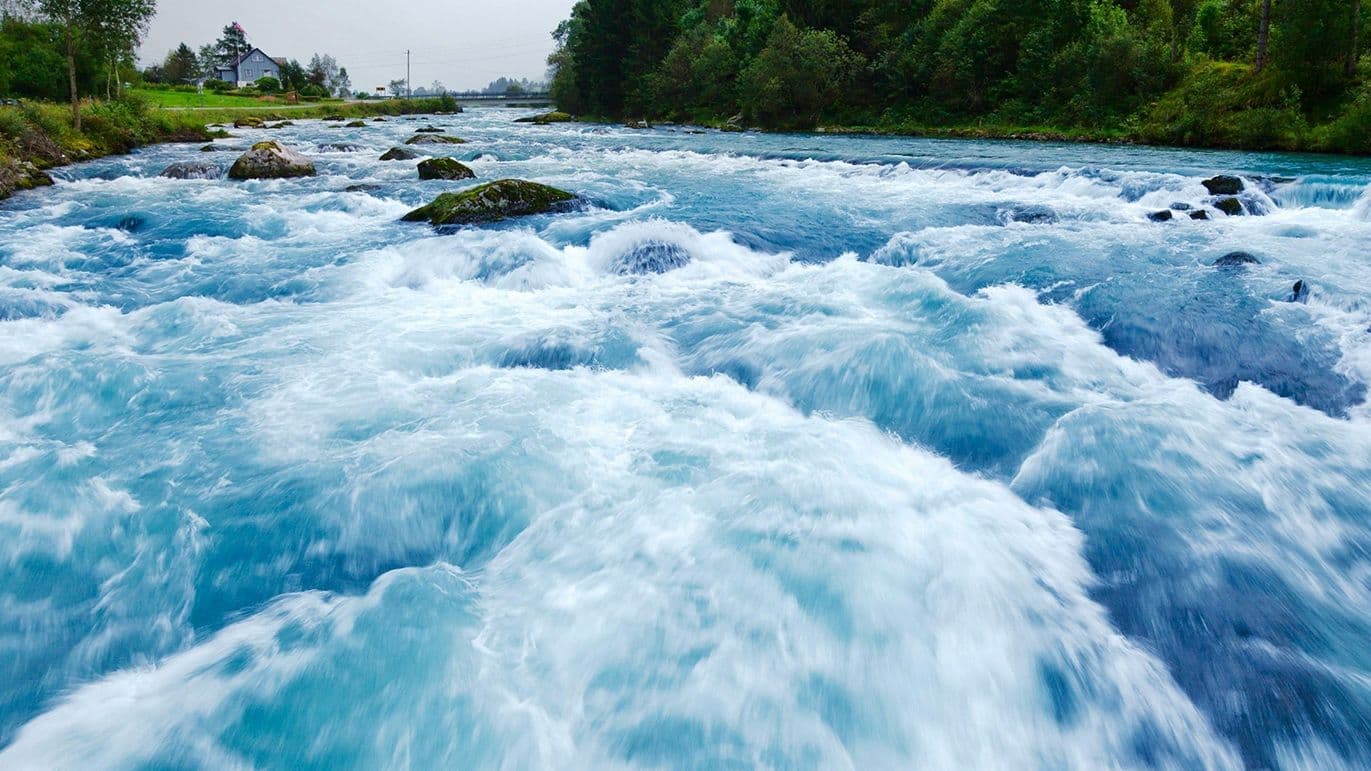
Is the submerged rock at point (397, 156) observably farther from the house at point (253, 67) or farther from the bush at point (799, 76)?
the house at point (253, 67)

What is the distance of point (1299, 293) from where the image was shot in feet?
26.2

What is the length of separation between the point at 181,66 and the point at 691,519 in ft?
381

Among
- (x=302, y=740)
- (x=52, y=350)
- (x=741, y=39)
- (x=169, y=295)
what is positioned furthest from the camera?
(x=741, y=39)

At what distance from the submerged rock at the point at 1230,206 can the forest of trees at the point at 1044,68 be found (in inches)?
459

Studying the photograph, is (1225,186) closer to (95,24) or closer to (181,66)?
(95,24)

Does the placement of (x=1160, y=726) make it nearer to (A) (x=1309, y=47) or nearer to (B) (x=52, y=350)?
(B) (x=52, y=350)

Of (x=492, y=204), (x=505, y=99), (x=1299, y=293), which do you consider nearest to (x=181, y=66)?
(x=505, y=99)

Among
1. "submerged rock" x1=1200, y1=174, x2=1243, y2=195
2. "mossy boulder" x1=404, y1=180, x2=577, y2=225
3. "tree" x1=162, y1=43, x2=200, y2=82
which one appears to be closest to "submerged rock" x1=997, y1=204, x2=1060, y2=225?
"submerged rock" x1=1200, y1=174, x2=1243, y2=195

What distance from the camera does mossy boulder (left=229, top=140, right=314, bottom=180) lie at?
59.5 ft

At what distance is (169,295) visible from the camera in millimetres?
9016

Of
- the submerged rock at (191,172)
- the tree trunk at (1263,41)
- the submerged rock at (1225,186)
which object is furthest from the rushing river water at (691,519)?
the tree trunk at (1263,41)

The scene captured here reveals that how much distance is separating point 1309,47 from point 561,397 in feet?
90.8

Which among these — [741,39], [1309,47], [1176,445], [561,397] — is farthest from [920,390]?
[741,39]

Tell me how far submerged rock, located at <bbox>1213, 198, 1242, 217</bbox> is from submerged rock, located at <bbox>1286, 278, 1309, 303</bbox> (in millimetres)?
5258
